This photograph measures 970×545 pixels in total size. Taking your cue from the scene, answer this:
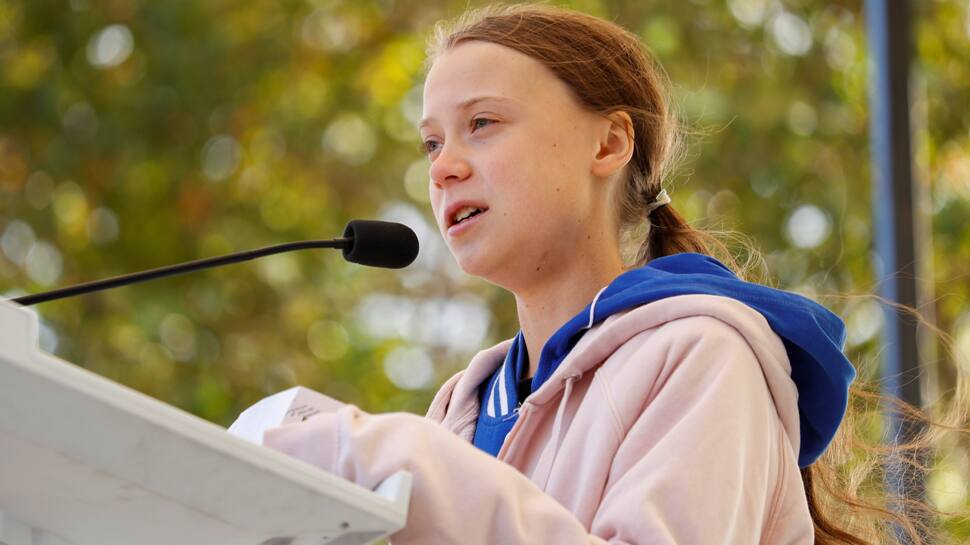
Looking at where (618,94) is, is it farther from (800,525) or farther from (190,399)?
(190,399)

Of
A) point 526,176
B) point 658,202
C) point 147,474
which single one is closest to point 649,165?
point 658,202

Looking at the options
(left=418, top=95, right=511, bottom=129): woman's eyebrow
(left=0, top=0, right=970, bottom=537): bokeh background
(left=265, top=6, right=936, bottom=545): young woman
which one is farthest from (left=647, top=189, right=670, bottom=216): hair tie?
(left=0, top=0, right=970, bottom=537): bokeh background

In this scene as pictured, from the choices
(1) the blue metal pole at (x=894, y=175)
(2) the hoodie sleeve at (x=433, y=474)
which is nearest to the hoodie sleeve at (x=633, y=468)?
(2) the hoodie sleeve at (x=433, y=474)

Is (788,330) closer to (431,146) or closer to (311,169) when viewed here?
(431,146)

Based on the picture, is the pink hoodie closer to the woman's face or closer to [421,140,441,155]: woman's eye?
the woman's face

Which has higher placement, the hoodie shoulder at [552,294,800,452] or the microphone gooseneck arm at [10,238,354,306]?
the microphone gooseneck arm at [10,238,354,306]

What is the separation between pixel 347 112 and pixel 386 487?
3058 millimetres

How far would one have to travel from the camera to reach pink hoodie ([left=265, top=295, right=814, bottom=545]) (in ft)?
3.34

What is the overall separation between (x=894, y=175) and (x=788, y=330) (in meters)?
1.58

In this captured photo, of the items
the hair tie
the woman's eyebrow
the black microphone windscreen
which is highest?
the woman's eyebrow

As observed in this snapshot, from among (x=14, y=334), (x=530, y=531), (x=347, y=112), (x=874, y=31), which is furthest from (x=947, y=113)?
(x=14, y=334)

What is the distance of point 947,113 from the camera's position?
12.6 ft

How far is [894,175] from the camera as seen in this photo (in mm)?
2834

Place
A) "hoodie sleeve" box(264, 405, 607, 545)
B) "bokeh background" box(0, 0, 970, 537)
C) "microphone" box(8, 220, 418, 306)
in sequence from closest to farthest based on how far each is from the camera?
1. "hoodie sleeve" box(264, 405, 607, 545)
2. "microphone" box(8, 220, 418, 306)
3. "bokeh background" box(0, 0, 970, 537)
